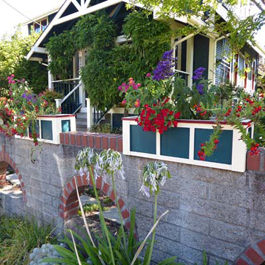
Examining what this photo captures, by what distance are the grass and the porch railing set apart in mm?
3797

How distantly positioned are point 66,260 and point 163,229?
100cm

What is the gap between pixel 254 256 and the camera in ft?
6.54

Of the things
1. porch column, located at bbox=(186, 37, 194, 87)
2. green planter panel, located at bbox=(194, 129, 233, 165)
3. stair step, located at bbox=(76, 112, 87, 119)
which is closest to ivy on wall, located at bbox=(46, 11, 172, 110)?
stair step, located at bbox=(76, 112, 87, 119)

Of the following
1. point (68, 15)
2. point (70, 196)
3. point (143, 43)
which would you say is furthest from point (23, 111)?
point (68, 15)

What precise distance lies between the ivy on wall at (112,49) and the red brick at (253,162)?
356cm

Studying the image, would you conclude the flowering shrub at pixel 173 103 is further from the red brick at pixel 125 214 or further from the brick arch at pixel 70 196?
the brick arch at pixel 70 196

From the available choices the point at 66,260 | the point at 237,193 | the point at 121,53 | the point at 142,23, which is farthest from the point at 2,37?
the point at 237,193

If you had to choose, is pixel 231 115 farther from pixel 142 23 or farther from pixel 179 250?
pixel 142 23

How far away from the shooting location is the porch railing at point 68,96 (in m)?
7.16

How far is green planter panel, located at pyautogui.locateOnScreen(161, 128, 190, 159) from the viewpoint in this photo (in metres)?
2.24

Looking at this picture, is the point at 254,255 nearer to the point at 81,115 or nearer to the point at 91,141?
the point at 91,141

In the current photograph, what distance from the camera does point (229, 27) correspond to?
388cm

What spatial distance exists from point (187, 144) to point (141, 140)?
52cm

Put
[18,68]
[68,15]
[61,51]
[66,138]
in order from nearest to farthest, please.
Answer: [66,138] → [68,15] → [61,51] → [18,68]
